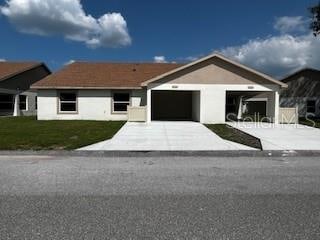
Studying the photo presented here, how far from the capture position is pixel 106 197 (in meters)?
6.12

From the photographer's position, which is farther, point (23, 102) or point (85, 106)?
point (23, 102)

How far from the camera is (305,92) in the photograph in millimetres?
38719

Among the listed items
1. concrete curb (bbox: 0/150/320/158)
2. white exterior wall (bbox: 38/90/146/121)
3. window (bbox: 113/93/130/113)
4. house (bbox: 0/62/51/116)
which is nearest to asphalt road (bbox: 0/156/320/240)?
concrete curb (bbox: 0/150/320/158)

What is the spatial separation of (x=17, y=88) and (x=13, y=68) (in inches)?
101

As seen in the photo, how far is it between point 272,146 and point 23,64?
3088 cm

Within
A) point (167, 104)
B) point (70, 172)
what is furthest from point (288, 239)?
point (167, 104)

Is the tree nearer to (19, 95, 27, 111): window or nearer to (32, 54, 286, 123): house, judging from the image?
(32, 54, 286, 123): house

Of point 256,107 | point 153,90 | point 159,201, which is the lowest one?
point 159,201

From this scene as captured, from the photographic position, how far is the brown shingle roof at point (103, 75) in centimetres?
2695

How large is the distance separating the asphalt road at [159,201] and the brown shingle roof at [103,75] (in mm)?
17861

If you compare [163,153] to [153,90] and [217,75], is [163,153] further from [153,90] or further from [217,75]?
[217,75]

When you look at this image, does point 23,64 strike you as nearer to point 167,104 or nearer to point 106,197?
point 167,104

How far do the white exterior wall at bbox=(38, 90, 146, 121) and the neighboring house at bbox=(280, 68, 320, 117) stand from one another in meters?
20.5

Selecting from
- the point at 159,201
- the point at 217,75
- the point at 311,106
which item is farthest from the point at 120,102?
the point at 311,106
